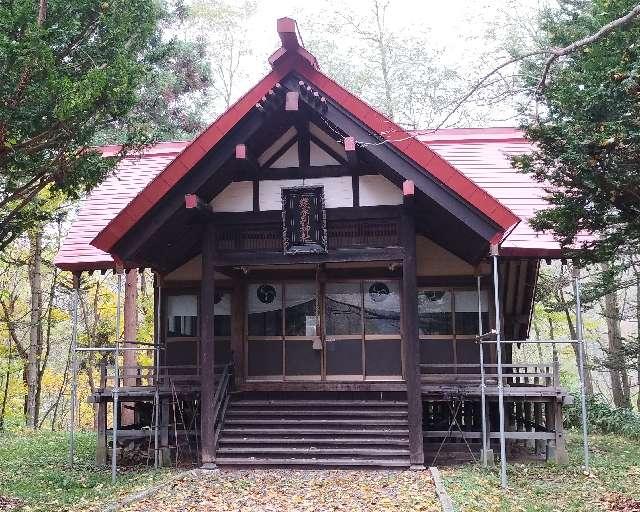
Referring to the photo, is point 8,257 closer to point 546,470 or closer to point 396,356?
point 396,356

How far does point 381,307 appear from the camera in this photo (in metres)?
11.8

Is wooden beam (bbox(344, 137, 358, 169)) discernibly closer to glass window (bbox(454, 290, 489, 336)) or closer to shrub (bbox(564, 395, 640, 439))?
glass window (bbox(454, 290, 489, 336))

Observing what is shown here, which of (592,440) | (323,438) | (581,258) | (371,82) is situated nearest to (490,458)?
(323,438)

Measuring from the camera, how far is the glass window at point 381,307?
11711mm

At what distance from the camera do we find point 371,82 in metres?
27.3

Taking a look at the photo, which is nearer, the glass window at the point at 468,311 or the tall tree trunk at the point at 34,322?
the glass window at the point at 468,311

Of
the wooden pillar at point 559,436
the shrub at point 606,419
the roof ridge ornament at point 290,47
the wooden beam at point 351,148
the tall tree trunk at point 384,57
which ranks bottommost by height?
the shrub at point 606,419

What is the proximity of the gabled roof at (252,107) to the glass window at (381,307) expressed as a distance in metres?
3.32

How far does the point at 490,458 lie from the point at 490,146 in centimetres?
720

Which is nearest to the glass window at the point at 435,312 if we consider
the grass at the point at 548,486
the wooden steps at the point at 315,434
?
the wooden steps at the point at 315,434

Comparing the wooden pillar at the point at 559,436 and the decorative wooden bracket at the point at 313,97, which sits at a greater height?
Result: the decorative wooden bracket at the point at 313,97

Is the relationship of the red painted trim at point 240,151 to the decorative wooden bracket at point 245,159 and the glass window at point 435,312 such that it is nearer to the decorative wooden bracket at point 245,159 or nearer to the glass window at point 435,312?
the decorative wooden bracket at point 245,159

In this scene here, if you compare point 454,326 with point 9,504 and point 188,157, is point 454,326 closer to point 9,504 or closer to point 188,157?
point 188,157

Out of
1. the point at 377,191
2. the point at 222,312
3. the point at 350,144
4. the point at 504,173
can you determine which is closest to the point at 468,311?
the point at 504,173
